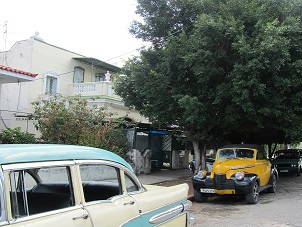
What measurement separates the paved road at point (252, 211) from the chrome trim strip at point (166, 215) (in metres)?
4.67

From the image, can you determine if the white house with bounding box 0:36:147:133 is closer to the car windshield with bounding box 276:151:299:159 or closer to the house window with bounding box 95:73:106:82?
the house window with bounding box 95:73:106:82

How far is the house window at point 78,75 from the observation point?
26.5m

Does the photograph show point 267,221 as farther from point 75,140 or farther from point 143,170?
point 143,170

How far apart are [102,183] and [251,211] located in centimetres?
795

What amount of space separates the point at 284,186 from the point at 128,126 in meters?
7.76

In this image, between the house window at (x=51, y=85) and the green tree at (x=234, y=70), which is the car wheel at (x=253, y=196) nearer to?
the green tree at (x=234, y=70)

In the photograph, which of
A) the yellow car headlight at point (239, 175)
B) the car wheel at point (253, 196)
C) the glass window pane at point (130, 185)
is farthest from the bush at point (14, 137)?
the glass window pane at point (130, 185)

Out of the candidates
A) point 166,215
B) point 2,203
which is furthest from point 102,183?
point 2,203

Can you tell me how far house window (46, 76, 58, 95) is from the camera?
80.7 ft

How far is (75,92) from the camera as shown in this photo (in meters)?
25.2

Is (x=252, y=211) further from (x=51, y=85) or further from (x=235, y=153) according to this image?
(x=51, y=85)

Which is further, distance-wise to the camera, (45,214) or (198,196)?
(198,196)

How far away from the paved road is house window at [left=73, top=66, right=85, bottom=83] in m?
14.7

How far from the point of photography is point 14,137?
15.2 metres
